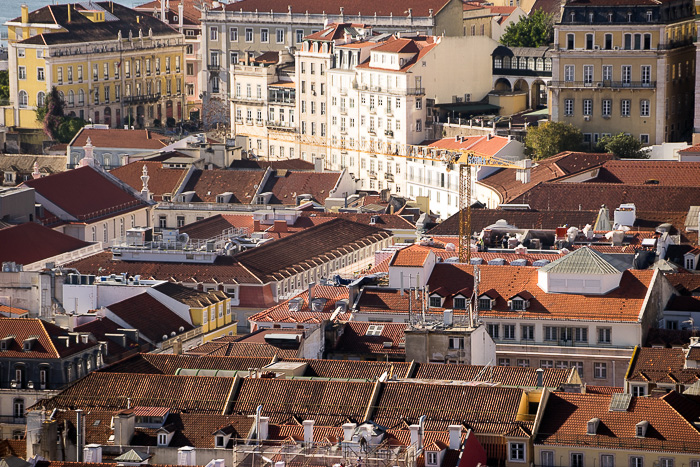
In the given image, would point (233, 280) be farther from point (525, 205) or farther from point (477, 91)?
point (477, 91)

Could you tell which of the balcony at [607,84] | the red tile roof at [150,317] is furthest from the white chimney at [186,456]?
the balcony at [607,84]

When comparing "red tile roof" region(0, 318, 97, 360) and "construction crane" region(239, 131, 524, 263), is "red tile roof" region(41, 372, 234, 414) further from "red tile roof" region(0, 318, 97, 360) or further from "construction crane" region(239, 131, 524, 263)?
"construction crane" region(239, 131, 524, 263)

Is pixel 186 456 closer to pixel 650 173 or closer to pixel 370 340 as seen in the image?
pixel 370 340

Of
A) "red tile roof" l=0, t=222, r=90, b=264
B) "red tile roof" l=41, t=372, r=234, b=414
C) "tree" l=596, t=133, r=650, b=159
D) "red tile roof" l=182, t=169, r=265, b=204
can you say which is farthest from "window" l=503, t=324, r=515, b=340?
"tree" l=596, t=133, r=650, b=159

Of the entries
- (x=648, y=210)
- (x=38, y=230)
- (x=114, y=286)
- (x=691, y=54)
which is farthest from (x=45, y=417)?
(x=691, y=54)

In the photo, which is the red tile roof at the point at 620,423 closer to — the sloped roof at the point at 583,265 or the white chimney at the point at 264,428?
the white chimney at the point at 264,428

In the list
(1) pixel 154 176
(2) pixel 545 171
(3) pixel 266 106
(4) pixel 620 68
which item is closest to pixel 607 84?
(4) pixel 620 68
